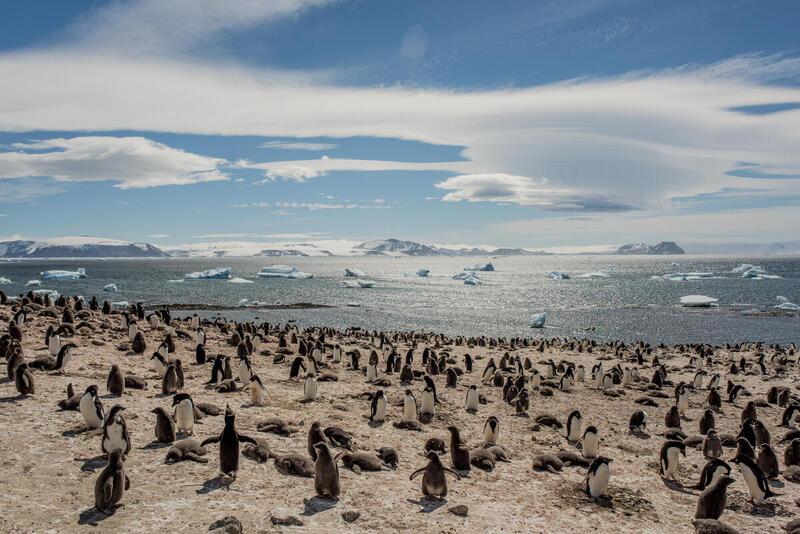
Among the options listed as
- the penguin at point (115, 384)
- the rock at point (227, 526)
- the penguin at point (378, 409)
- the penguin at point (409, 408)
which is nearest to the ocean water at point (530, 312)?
the penguin at point (409, 408)

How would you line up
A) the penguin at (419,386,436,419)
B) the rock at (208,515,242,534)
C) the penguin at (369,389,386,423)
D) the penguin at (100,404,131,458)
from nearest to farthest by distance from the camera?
the rock at (208,515,242,534) → the penguin at (100,404,131,458) → the penguin at (369,389,386,423) → the penguin at (419,386,436,419)

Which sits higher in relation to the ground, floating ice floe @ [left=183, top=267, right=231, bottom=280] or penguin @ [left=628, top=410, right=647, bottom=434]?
floating ice floe @ [left=183, top=267, right=231, bottom=280]

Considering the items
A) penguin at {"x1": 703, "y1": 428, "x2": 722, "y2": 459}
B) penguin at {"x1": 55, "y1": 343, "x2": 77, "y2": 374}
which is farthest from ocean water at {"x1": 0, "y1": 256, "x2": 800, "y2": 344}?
penguin at {"x1": 55, "y1": 343, "x2": 77, "y2": 374}

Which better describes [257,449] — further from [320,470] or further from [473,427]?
[473,427]

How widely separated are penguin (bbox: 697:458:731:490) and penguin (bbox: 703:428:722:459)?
261 cm

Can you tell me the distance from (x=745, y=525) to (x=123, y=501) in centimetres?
979

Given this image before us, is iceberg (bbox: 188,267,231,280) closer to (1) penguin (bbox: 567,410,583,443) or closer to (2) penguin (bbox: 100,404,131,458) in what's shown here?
(1) penguin (bbox: 567,410,583,443)

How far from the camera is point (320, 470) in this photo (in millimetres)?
7703

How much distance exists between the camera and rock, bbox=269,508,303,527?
22.4 feet


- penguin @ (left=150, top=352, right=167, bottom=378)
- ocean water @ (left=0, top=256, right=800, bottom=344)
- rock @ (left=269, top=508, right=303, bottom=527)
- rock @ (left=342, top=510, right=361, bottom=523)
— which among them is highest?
penguin @ (left=150, top=352, right=167, bottom=378)

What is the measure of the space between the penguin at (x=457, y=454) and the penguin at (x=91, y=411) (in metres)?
6.45

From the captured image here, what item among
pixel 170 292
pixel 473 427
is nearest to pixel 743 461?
pixel 473 427

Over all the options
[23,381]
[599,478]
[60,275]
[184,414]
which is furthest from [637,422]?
[60,275]

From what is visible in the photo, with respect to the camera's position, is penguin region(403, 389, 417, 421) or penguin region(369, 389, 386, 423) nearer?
penguin region(369, 389, 386, 423)
